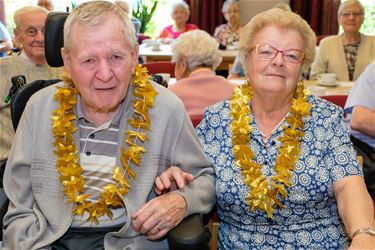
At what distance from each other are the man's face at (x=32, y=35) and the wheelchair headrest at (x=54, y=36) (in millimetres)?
920

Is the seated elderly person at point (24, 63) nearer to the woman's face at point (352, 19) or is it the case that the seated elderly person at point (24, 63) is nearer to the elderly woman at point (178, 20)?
the woman's face at point (352, 19)

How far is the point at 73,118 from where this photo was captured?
1777 millimetres

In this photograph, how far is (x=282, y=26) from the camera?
1.84 m

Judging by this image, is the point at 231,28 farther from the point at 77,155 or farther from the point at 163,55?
the point at 77,155

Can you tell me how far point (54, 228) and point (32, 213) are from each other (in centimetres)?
10

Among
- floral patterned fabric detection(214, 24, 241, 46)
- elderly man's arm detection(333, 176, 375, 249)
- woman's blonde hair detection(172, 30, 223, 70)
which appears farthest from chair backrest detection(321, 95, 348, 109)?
floral patterned fabric detection(214, 24, 241, 46)

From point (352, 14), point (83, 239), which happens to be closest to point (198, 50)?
point (83, 239)

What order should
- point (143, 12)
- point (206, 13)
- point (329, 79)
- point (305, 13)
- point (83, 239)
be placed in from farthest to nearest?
point (206, 13) → point (305, 13) → point (143, 12) → point (329, 79) → point (83, 239)

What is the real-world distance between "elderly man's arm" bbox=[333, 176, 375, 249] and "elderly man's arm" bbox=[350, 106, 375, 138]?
850 millimetres

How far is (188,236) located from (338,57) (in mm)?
2991

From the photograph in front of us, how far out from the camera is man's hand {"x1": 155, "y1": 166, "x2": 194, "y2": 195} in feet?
5.48

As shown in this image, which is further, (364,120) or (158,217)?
(364,120)

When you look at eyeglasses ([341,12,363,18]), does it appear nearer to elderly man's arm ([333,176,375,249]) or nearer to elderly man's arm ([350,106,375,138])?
elderly man's arm ([350,106,375,138])

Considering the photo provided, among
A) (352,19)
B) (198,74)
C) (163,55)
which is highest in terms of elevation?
(352,19)
